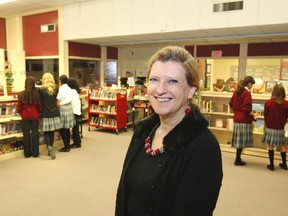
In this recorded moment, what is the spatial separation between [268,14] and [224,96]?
6.69 feet

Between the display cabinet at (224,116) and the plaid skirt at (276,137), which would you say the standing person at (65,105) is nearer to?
the display cabinet at (224,116)

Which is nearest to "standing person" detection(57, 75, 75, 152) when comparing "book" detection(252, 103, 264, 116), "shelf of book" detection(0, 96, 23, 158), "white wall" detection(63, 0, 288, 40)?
"shelf of book" detection(0, 96, 23, 158)

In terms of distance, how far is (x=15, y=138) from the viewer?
6113 mm

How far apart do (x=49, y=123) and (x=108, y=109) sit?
249cm

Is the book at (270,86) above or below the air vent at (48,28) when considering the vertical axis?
below

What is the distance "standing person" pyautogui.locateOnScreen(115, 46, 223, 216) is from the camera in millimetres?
1175

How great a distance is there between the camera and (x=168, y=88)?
133 centimetres

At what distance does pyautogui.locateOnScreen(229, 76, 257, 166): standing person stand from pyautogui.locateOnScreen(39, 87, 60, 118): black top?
150 inches

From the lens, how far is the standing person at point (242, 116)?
5.32 metres

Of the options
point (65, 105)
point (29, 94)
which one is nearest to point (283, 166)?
point (65, 105)

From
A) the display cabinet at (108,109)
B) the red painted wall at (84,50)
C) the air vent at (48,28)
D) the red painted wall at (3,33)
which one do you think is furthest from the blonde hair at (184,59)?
the red painted wall at (3,33)

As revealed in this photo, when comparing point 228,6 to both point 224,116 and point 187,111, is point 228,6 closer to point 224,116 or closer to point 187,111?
point 224,116

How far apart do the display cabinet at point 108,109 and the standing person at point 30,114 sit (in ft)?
8.59

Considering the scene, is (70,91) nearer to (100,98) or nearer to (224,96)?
(100,98)
